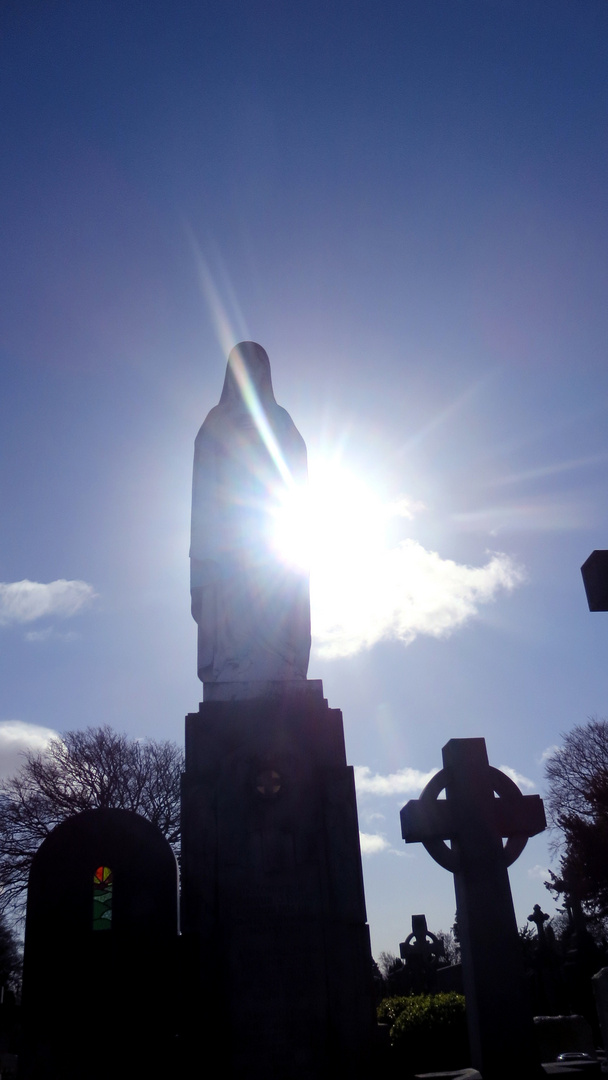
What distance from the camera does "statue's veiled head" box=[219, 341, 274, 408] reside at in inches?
462

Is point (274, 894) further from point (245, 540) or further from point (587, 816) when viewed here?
point (587, 816)

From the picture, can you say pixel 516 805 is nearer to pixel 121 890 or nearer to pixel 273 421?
pixel 121 890

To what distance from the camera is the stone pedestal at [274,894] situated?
6.92 meters

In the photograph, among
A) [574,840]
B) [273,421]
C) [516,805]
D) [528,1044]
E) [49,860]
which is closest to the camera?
[528,1044]

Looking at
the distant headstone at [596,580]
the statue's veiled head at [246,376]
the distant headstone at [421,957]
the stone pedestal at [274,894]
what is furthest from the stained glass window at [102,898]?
the distant headstone at [421,957]

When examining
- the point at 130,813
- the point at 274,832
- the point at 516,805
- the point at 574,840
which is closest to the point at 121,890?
the point at 130,813

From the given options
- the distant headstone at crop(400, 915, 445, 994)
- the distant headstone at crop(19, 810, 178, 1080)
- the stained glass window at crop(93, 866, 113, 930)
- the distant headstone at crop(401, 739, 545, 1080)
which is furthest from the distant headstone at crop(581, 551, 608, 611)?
the distant headstone at crop(400, 915, 445, 994)

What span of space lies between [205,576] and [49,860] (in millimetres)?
3973

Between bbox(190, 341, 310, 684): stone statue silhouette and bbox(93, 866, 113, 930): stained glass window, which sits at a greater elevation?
bbox(190, 341, 310, 684): stone statue silhouette

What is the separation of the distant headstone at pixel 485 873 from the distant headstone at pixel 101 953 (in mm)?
2746

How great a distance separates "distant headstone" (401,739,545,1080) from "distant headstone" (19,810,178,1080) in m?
2.75

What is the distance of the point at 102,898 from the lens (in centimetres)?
711

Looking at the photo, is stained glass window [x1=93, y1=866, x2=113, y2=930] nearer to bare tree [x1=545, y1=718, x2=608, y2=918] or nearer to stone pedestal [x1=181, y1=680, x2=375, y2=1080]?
stone pedestal [x1=181, y1=680, x2=375, y2=1080]

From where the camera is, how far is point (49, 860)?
7.23 m
